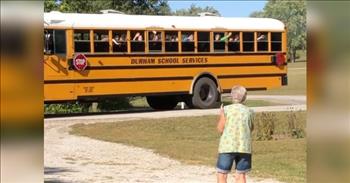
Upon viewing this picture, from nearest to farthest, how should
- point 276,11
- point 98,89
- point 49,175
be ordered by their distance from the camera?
point 49,175 → point 98,89 → point 276,11

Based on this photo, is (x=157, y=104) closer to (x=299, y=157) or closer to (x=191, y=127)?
(x=191, y=127)

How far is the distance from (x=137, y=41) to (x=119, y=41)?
0.58 m

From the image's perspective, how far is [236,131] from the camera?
665cm

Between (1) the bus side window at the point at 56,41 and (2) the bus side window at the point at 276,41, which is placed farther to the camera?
(2) the bus side window at the point at 276,41

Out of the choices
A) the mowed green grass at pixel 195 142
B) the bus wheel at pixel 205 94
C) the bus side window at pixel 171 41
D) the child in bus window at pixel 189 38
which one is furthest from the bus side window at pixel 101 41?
the bus wheel at pixel 205 94

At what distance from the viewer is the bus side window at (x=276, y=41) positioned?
22.0 m

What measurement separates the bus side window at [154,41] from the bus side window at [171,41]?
24 centimetres

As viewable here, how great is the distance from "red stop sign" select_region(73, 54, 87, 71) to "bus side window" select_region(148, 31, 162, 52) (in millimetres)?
2150

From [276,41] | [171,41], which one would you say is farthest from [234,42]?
[171,41]

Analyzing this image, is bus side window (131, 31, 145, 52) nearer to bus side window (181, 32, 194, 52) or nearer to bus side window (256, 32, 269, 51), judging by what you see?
bus side window (181, 32, 194, 52)

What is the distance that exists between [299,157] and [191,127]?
5.15m

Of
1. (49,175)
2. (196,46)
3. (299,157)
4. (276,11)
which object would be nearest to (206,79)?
(196,46)

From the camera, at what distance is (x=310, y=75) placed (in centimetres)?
263

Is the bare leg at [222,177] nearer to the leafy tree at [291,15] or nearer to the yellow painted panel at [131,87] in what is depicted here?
the yellow painted panel at [131,87]
